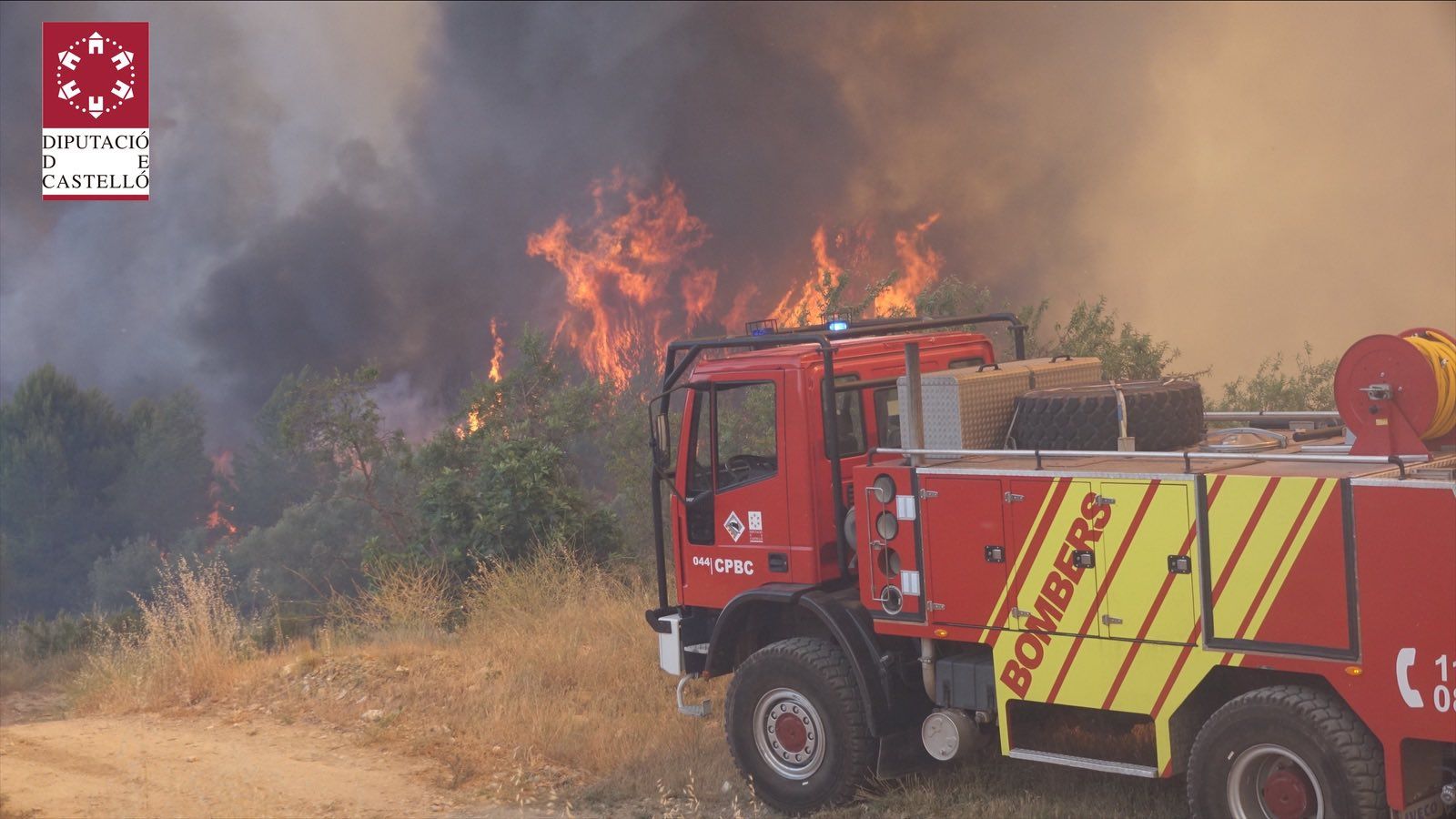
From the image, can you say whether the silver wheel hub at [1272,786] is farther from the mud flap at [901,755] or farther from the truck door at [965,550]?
the mud flap at [901,755]

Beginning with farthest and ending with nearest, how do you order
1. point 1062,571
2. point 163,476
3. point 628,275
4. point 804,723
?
point 163,476 → point 628,275 → point 804,723 → point 1062,571

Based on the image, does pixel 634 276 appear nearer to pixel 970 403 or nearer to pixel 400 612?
Answer: pixel 400 612

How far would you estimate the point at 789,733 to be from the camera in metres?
7.70

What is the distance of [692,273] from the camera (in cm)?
4359

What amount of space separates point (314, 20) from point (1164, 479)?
154ft

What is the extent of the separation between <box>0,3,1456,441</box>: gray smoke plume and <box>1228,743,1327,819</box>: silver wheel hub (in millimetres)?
21112

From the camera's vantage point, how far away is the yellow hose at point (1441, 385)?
5.86m

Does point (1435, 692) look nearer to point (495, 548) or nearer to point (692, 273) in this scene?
point (495, 548)

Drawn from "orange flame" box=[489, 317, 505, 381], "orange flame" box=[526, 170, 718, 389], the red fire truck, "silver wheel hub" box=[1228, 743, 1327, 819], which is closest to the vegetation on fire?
the red fire truck

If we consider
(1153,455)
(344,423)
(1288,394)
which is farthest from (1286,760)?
(344,423)

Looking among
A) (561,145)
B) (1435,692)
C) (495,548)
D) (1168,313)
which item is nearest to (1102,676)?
(1435,692)

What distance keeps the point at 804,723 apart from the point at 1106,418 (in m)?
2.54

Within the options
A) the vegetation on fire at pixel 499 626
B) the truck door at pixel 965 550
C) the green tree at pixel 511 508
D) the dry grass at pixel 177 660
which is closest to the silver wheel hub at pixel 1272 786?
the vegetation on fire at pixel 499 626

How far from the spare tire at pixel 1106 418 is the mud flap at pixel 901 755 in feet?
5.97
